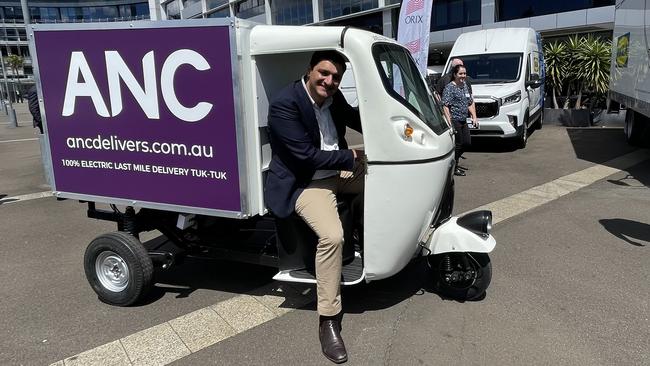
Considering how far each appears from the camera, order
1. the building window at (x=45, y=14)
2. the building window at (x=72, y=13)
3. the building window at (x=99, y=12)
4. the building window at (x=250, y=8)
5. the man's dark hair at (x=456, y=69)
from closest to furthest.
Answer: the man's dark hair at (x=456, y=69), the building window at (x=250, y=8), the building window at (x=45, y=14), the building window at (x=72, y=13), the building window at (x=99, y=12)

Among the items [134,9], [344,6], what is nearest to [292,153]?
[344,6]

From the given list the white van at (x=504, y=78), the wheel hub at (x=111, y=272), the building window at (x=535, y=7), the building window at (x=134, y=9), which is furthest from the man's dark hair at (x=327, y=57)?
the building window at (x=134, y=9)

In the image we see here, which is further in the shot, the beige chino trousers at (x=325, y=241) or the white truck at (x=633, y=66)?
the white truck at (x=633, y=66)

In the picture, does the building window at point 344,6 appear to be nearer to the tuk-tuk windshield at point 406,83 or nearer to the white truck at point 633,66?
the white truck at point 633,66

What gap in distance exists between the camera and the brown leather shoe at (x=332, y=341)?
3.05 m

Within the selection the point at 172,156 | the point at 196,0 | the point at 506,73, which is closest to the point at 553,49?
the point at 506,73

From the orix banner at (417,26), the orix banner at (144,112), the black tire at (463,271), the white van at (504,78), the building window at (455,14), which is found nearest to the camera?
the orix banner at (144,112)

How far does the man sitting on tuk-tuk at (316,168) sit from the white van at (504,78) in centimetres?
773

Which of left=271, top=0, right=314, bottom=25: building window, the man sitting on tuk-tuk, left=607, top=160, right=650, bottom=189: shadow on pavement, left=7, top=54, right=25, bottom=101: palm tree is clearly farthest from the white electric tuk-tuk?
left=7, top=54, right=25, bottom=101: palm tree

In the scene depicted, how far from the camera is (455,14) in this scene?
80.6 ft

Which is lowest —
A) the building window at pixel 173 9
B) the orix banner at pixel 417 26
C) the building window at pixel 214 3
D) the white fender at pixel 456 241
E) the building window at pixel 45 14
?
the white fender at pixel 456 241

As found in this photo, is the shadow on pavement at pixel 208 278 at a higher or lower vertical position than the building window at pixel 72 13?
lower

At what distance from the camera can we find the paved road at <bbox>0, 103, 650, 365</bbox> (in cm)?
316

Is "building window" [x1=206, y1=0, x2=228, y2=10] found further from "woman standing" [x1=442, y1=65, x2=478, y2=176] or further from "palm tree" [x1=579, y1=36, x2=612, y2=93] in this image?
"woman standing" [x1=442, y1=65, x2=478, y2=176]
